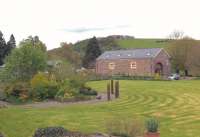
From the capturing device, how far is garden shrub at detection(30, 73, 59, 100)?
3853 centimetres

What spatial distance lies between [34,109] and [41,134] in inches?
699

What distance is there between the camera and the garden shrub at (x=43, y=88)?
38.5 m

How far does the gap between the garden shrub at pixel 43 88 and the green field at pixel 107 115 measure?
5.78 meters

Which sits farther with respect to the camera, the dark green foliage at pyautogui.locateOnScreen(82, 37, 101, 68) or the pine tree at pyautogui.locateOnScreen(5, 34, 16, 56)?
the dark green foliage at pyautogui.locateOnScreen(82, 37, 101, 68)

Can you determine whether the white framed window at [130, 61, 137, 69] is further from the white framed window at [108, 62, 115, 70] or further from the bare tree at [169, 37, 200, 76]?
the bare tree at [169, 37, 200, 76]

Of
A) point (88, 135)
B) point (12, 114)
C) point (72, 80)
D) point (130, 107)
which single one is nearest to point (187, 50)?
point (72, 80)

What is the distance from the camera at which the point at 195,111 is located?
29.7 metres

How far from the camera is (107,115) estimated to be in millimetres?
28047

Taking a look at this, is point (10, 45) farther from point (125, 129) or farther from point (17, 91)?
point (125, 129)

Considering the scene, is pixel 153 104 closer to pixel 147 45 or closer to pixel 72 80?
pixel 72 80

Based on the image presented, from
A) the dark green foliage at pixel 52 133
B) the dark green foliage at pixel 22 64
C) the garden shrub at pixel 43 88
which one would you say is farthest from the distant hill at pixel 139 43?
the dark green foliage at pixel 52 133

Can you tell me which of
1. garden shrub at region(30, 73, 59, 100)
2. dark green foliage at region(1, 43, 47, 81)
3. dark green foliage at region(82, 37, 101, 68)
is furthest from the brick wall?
garden shrub at region(30, 73, 59, 100)

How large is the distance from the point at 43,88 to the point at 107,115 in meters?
13.0

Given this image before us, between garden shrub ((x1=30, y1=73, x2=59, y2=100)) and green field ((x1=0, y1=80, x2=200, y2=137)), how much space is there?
5776 millimetres
